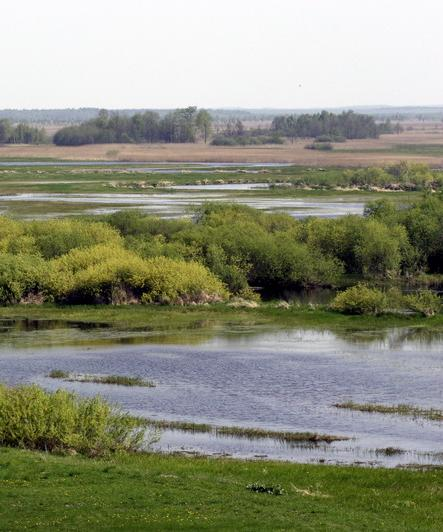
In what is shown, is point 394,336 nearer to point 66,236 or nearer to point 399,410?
Answer: point 399,410

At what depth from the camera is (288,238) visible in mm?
65500

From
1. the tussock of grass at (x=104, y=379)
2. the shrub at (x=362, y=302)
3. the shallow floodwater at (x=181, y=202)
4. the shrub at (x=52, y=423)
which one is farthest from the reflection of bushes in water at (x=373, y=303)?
the shallow floodwater at (x=181, y=202)

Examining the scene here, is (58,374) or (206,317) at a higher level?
(58,374)

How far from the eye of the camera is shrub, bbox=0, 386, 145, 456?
29250 millimetres

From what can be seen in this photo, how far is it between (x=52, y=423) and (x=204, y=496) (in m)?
6.54

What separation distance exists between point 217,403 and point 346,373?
6.10 meters

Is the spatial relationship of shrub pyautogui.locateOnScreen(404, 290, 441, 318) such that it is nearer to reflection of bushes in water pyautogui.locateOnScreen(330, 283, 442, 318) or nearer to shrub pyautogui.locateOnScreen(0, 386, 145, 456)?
reflection of bushes in water pyautogui.locateOnScreen(330, 283, 442, 318)

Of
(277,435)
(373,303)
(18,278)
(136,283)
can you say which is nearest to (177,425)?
(277,435)

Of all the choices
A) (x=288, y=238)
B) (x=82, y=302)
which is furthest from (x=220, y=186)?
(x=82, y=302)

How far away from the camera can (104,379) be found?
134ft

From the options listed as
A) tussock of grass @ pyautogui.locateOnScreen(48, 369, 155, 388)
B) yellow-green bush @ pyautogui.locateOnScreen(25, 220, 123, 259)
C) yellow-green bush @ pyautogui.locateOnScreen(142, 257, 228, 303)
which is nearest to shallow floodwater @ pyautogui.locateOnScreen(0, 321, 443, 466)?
tussock of grass @ pyautogui.locateOnScreen(48, 369, 155, 388)

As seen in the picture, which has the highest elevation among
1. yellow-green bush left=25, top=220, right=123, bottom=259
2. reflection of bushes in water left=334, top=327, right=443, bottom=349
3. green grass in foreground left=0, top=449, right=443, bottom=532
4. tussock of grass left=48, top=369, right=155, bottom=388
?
yellow-green bush left=25, top=220, right=123, bottom=259

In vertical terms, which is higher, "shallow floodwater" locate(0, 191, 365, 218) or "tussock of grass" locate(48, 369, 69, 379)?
"shallow floodwater" locate(0, 191, 365, 218)

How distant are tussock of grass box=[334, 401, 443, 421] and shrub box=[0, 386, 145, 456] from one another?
9.31 m
